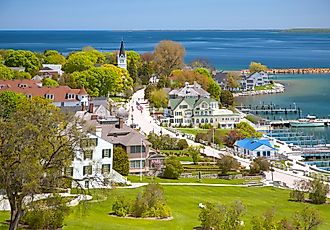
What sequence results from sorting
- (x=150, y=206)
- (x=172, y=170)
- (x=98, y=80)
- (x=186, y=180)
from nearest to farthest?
(x=150, y=206) → (x=172, y=170) → (x=186, y=180) → (x=98, y=80)

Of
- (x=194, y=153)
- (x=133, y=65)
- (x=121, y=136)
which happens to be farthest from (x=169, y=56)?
(x=121, y=136)

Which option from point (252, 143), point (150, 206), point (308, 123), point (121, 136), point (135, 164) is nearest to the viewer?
point (150, 206)

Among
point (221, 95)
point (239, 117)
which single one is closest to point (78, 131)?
point (239, 117)

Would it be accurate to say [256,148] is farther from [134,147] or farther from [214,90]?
[214,90]

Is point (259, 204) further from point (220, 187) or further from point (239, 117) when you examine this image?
point (239, 117)

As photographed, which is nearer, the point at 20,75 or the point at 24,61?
the point at 20,75

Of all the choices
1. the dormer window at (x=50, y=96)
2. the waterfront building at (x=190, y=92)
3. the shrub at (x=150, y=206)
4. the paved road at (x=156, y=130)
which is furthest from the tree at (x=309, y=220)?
the waterfront building at (x=190, y=92)
